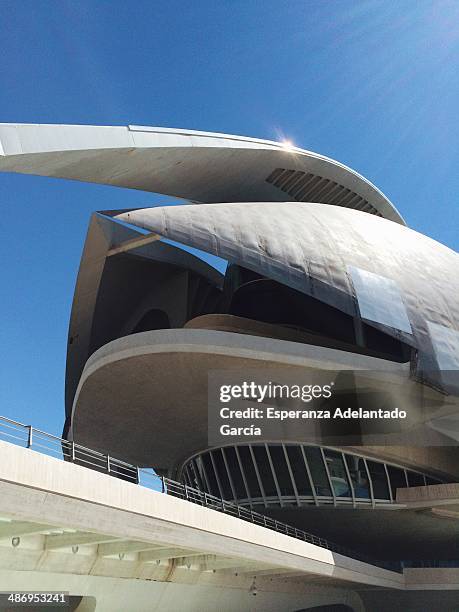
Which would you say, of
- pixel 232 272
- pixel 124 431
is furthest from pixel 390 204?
pixel 124 431

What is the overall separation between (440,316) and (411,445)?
18.5ft

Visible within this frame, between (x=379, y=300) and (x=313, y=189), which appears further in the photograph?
(x=313, y=189)

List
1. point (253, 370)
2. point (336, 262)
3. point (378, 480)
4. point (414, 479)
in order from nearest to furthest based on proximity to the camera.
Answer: point (253, 370) → point (336, 262) → point (378, 480) → point (414, 479)

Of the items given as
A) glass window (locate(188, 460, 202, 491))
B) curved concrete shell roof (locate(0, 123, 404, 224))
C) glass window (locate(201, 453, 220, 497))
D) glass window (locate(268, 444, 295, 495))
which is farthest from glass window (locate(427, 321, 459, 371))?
glass window (locate(188, 460, 202, 491))

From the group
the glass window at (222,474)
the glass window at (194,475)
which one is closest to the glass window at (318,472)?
the glass window at (222,474)

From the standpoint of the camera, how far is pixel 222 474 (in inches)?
1111

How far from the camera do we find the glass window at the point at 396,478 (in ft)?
88.2

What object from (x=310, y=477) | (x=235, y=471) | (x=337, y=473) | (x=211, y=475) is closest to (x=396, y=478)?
(x=337, y=473)

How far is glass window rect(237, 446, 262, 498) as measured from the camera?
26.9m

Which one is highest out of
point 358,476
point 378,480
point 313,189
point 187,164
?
point 313,189

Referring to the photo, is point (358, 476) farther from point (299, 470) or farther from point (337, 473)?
point (299, 470)

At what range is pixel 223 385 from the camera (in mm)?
23328

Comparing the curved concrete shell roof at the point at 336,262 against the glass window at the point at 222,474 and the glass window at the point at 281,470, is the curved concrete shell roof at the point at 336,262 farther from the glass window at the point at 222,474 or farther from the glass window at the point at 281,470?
the glass window at the point at 222,474

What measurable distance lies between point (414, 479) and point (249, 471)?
7.30 m
